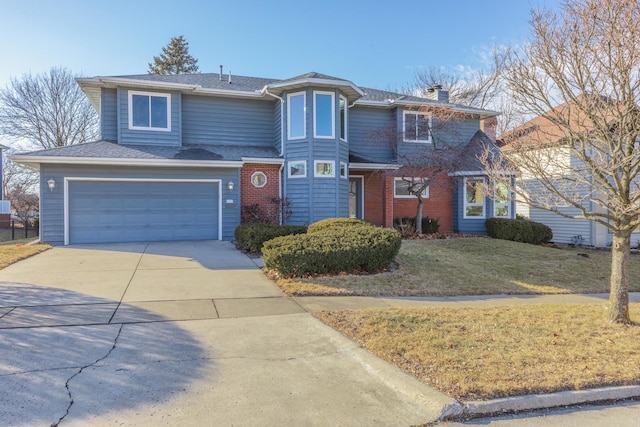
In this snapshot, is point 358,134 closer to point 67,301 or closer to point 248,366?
point 67,301

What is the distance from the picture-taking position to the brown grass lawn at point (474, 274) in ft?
25.8

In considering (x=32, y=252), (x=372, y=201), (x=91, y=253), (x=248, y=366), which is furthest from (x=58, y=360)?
(x=372, y=201)

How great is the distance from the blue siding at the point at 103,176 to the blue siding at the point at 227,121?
87.3 inches

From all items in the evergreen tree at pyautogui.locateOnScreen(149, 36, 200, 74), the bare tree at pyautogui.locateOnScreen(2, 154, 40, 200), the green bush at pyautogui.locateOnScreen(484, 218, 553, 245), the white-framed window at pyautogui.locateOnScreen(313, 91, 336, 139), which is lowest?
the green bush at pyautogui.locateOnScreen(484, 218, 553, 245)

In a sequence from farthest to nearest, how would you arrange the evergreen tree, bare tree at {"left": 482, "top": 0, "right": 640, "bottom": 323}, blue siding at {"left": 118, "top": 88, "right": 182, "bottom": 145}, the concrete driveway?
the evergreen tree
blue siding at {"left": 118, "top": 88, "right": 182, "bottom": 145}
bare tree at {"left": 482, "top": 0, "right": 640, "bottom": 323}
the concrete driveway

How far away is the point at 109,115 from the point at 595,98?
48.6 ft

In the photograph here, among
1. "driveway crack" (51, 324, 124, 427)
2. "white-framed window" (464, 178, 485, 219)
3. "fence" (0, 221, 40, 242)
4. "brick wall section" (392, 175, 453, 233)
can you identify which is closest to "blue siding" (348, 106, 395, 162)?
"brick wall section" (392, 175, 453, 233)

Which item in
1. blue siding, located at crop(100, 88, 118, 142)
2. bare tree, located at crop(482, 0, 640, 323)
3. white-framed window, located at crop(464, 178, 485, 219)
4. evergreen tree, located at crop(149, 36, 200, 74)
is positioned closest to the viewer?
bare tree, located at crop(482, 0, 640, 323)

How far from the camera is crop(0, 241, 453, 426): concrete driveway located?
319 centimetres

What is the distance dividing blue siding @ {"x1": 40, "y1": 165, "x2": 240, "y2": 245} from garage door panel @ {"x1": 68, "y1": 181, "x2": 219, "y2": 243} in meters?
0.26

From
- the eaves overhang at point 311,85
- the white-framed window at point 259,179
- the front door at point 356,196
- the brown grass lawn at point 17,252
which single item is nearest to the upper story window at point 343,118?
the eaves overhang at point 311,85

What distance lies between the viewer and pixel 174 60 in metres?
38.7

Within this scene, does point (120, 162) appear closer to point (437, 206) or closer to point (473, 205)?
point (437, 206)

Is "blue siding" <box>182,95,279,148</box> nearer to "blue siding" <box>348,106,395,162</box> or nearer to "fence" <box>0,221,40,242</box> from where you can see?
"blue siding" <box>348,106,395,162</box>
